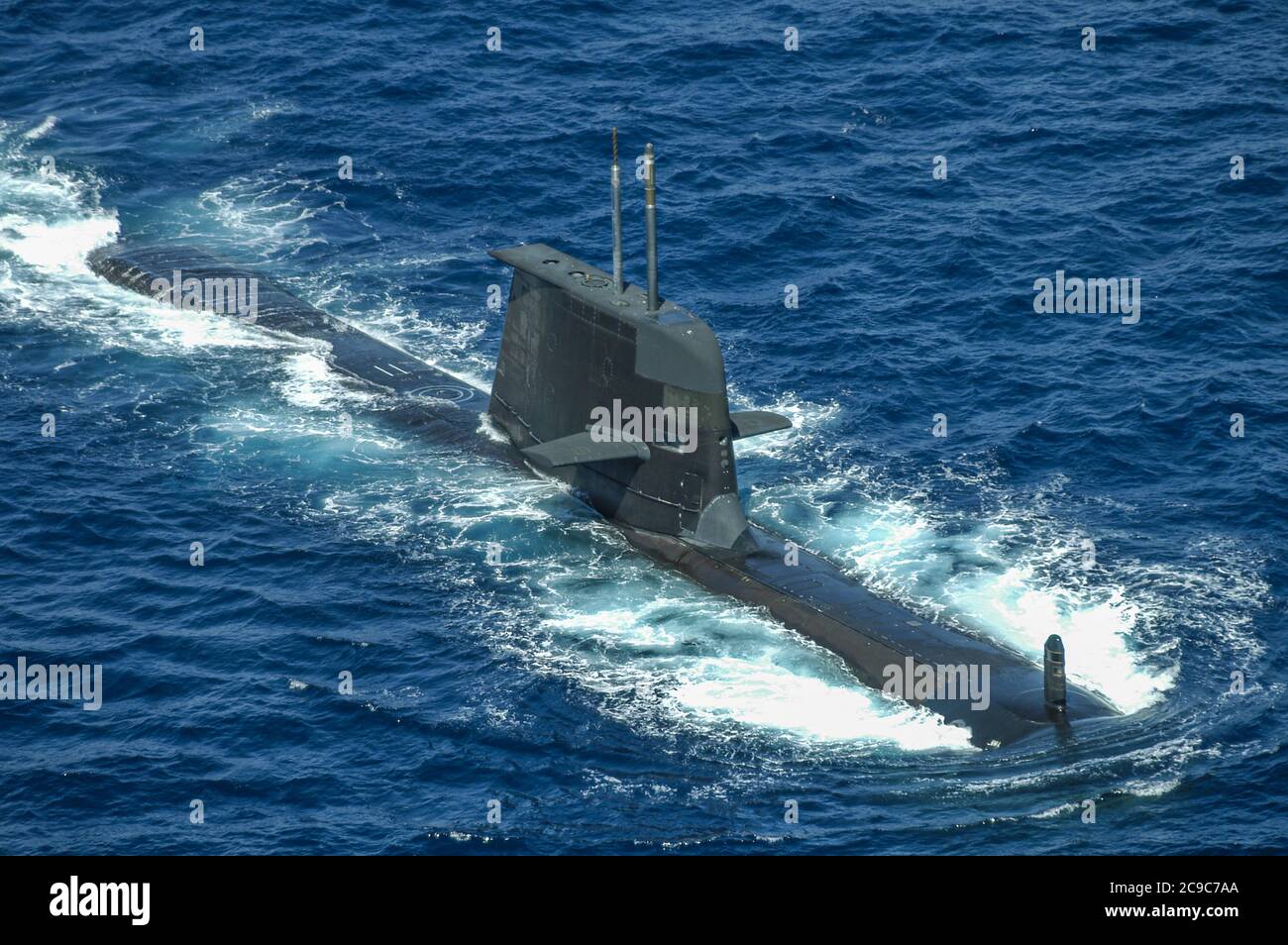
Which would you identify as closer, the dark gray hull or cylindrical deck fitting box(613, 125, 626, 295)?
the dark gray hull

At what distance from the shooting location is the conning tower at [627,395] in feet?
131

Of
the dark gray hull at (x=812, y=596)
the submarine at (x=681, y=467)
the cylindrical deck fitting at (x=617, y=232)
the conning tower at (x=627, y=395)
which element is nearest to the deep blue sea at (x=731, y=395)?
the dark gray hull at (x=812, y=596)

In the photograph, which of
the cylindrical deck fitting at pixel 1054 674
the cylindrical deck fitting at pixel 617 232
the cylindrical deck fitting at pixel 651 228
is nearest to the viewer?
the cylindrical deck fitting at pixel 1054 674

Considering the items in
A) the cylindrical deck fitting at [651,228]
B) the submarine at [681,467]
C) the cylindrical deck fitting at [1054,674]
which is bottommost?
the cylindrical deck fitting at [1054,674]

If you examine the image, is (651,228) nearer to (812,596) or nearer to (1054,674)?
(812,596)

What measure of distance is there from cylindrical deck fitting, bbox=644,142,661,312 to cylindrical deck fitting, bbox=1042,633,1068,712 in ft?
38.3

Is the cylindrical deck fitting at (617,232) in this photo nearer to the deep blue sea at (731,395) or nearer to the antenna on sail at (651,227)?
Answer: the antenna on sail at (651,227)

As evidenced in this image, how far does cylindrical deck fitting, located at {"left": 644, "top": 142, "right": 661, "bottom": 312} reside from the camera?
37438 mm

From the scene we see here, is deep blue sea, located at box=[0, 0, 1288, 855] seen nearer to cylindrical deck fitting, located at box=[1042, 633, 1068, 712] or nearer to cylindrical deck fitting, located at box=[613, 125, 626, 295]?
cylindrical deck fitting, located at box=[1042, 633, 1068, 712]

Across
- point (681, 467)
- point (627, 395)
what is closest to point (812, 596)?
point (681, 467)

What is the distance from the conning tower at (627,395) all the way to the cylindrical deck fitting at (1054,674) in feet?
29.1

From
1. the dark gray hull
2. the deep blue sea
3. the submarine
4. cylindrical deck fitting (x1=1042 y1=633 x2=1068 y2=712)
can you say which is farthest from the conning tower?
cylindrical deck fitting (x1=1042 y1=633 x2=1068 y2=712)

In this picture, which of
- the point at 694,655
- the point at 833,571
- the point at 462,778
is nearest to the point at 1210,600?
the point at 833,571
